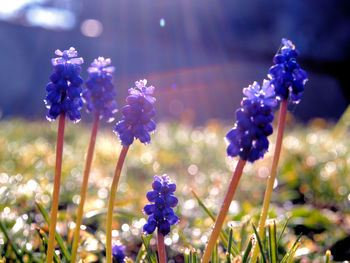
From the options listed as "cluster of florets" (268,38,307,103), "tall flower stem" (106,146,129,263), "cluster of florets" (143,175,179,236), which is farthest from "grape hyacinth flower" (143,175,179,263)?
"cluster of florets" (268,38,307,103)

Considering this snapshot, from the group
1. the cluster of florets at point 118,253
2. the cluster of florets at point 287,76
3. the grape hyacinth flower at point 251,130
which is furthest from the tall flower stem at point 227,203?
the cluster of florets at point 118,253

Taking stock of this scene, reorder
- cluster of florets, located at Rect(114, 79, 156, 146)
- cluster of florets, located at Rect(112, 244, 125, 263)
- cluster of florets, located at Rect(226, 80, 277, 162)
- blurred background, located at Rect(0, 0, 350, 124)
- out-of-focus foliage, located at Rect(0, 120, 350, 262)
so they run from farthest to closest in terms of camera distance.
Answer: blurred background, located at Rect(0, 0, 350, 124) → out-of-focus foliage, located at Rect(0, 120, 350, 262) → cluster of florets, located at Rect(112, 244, 125, 263) → cluster of florets, located at Rect(114, 79, 156, 146) → cluster of florets, located at Rect(226, 80, 277, 162)

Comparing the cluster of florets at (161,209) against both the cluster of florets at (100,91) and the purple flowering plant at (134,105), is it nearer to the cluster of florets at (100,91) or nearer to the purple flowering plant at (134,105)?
the purple flowering plant at (134,105)

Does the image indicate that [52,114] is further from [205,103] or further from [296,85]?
[205,103]

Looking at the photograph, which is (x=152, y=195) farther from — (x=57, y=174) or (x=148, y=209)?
(x=57, y=174)

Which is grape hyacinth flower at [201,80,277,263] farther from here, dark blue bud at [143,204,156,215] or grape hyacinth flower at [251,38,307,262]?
dark blue bud at [143,204,156,215]

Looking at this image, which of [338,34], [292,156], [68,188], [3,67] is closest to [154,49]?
[3,67]
